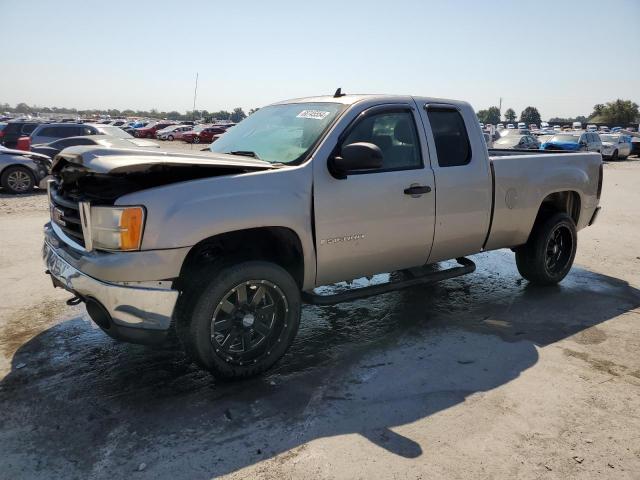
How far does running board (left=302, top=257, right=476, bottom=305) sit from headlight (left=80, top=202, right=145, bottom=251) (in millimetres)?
1453

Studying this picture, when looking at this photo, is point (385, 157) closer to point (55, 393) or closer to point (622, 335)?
point (622, 335)

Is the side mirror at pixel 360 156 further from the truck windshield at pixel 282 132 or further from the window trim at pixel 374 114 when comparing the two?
the truck windshield at pixel 282 132

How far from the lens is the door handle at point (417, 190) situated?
4277 mm

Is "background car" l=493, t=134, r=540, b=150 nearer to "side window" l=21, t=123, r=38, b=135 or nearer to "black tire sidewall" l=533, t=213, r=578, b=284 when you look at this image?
"black tire sidewall" l=533, t=213, r=578, b=284

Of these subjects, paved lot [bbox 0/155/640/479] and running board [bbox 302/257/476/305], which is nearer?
paved lot [bbox 0/155/640/479]

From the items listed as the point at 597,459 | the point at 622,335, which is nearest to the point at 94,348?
the point at 597,459

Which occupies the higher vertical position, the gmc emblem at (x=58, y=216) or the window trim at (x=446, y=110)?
the window trim at (x=446, y=110)

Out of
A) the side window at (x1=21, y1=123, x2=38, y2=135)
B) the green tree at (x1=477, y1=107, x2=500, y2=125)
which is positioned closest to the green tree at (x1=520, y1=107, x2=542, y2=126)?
the green tree at (x1=477, y1=107, x2=500, y2=125)

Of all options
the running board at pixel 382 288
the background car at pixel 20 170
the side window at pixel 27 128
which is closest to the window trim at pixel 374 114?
the running board at pixel 382 288

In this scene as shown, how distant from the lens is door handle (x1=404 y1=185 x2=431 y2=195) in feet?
14.0

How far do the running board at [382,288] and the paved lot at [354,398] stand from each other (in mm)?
435

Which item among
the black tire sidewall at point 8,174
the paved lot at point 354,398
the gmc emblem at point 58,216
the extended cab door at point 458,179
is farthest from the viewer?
the black tire sidewall at point 8,174

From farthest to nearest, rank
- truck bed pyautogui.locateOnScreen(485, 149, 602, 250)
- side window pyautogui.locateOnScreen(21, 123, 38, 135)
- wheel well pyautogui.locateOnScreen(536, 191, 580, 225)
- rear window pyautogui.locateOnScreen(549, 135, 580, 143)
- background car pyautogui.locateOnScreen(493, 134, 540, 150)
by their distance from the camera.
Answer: rear window pyautogui.locateOnScreen(549, 135, 580, 143) < background car pyautogui.locateOnScreen(493, 134, 540, 150) < side window pyautogui.locateOnScreen(21, 123, 38, 135) < wheel well pyautogui.locateOnScreen(536, 191, 580, 225) < truck bed pyautogui.locateOnScreen(485, 149, 602, 250)

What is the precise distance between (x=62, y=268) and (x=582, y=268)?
6277mm
